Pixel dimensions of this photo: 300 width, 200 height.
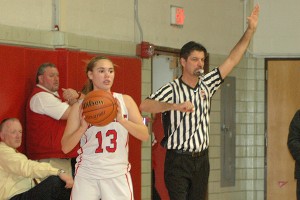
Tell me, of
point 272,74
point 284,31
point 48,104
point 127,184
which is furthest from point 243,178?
point 127,184

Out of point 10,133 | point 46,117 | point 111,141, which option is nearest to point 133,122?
point 111,141

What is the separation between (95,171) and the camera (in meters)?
4.98

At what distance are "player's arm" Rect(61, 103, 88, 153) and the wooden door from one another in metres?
6.21

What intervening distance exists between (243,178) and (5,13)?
5285mm

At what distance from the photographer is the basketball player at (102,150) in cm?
497

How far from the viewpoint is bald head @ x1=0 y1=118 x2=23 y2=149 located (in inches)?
261

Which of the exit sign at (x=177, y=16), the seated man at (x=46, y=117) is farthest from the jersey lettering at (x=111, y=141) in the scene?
the exit sign at (x=177, y=16)

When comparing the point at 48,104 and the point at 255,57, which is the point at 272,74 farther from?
A: the point at 48,104

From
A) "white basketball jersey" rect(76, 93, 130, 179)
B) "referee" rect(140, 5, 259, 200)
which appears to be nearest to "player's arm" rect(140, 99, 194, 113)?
"referee" rect(140, 5, 259, 200)

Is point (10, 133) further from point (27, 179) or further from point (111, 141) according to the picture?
point (111, 141)

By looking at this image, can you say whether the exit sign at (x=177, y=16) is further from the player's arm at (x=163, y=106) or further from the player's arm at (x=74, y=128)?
the player's arm at (x=74, y=128)

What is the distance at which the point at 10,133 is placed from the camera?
6.62 meters

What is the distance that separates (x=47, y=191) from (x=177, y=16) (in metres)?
4.06

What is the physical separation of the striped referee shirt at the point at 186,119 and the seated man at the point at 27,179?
1064 mm
